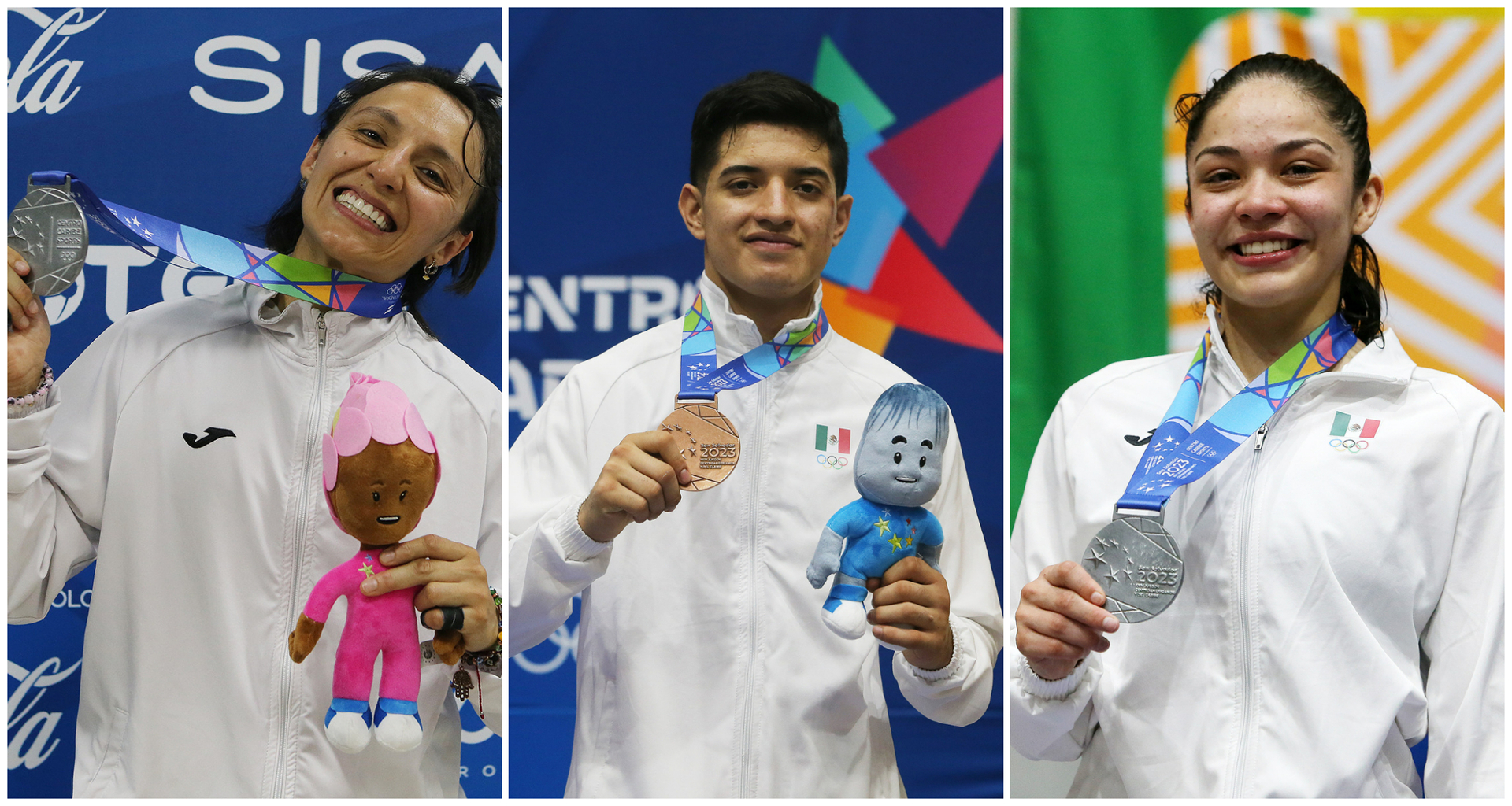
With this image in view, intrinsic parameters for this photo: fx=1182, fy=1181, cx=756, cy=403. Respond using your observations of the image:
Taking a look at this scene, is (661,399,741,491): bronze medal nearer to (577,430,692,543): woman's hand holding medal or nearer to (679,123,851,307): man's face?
(577,430,692,543): woman's hand holding medal

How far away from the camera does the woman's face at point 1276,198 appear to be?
2.15 metres

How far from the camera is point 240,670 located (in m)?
2.19

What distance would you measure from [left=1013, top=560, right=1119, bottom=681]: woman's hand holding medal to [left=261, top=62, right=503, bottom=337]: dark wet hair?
4.53 feet

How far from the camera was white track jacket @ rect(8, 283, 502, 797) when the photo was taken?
7.14ft

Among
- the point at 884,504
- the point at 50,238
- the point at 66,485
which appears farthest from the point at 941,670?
the point at 50,238

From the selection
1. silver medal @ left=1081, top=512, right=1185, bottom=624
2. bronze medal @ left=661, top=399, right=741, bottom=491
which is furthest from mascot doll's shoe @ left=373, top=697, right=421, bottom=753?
silver medal @ left=1081, top=512, right=1185, bottom=624

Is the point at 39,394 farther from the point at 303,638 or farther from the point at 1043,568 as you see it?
the point at 1043,568

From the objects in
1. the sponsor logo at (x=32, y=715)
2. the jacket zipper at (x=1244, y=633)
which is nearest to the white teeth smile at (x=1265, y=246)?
the jacket zipper at (x=1244, y=633)

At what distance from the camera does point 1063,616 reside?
6.52 ft

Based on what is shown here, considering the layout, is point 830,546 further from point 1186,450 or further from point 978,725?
point 978,725

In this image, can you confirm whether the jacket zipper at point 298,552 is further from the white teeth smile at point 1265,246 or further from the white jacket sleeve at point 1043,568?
the white teeth smile at point 1265,246

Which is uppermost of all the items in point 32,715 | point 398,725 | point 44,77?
point 44,77

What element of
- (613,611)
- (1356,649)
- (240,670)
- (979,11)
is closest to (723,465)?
(613,611)

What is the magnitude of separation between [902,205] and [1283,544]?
48.3 inches
